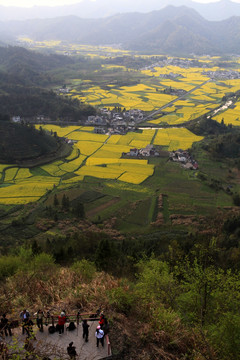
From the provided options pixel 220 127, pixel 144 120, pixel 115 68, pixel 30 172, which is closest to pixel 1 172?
pixel 30 172

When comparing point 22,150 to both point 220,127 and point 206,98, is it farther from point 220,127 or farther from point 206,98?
point 206,98

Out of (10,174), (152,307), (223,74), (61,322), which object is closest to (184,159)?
(10,174)

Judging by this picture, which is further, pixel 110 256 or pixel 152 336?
pixel 110 256

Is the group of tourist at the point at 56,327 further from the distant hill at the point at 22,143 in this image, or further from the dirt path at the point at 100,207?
the distant hill at the point at 22,143

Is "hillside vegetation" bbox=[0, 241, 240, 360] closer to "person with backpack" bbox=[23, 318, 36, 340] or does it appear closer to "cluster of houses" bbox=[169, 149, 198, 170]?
"person with backpack" bbox=[23, 318, 36, 340]

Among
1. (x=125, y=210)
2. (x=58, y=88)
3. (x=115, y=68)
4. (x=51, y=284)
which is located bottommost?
(x=125, y=210)

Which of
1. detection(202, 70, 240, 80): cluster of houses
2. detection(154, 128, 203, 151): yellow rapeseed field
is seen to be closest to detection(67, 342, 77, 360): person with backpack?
detection(154, 128, 203, 151): yellow rapeseed field
